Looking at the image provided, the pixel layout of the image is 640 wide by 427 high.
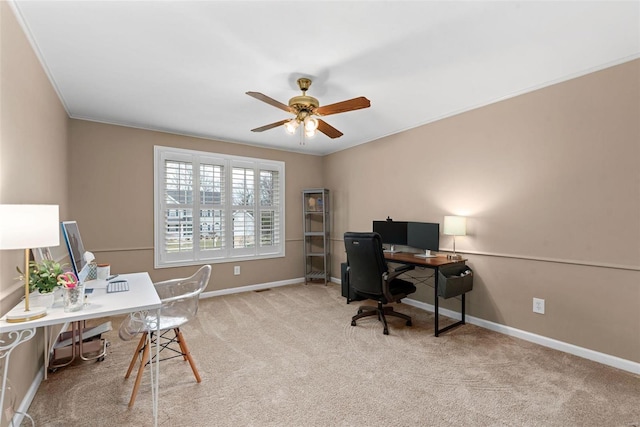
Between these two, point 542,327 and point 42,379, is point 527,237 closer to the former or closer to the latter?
point 542,327

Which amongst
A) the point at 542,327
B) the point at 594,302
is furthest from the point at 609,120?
the point at 542,327

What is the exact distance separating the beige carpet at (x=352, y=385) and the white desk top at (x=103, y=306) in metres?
0.75

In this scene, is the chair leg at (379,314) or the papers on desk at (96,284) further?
the chair leg at (379,314)

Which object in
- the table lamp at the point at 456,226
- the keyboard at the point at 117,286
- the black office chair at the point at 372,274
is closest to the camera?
the keyboard at the point at 117,286

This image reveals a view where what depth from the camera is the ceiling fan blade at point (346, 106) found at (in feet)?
7.87

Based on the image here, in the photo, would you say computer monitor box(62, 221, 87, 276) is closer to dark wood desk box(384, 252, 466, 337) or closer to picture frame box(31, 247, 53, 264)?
picture frame box(31, 247, 53, 264)

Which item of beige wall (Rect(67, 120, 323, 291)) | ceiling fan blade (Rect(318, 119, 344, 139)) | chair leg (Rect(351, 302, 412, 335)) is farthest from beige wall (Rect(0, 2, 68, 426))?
chair leg (Rect(351, 302, 412, 335))

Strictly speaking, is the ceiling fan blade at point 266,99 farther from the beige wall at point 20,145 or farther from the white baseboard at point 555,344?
the white baseboard at point 555,344

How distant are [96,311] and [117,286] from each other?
2.19 ft

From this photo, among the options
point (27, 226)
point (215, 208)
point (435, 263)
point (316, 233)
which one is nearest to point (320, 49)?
point (27, 226)

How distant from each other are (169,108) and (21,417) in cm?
297

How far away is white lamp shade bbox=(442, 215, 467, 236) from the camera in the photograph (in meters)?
3.30

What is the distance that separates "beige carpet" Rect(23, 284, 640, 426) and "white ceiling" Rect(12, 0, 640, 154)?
2.51 m

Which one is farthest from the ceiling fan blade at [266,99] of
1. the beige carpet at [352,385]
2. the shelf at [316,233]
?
the shelf at [316,233]
